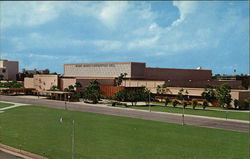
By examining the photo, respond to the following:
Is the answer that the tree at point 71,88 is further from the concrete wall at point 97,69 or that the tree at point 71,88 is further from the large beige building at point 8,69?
the large beige building at point 8,69

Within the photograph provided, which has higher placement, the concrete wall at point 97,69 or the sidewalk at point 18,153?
the concrete wall at point 97,69

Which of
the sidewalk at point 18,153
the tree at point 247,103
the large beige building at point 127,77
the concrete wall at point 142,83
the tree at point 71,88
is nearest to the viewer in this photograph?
the sidewalk at point 18,153

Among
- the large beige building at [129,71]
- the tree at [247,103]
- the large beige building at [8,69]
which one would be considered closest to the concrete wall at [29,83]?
the large beige building at [129,71]

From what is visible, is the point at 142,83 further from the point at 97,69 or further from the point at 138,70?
the point at 97,69

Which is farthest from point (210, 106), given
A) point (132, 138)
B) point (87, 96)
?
point (132, 138)

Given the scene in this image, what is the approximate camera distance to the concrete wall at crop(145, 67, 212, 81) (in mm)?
111762

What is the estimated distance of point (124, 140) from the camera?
34.0 meters

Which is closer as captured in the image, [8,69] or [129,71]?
[129,71]

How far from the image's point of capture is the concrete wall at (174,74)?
112 metres

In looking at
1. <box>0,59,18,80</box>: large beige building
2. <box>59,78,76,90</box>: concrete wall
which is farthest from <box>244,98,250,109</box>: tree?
<box>0,59,18,80</box>: large beige building

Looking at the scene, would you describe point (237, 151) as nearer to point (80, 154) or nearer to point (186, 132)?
point (186, 132)

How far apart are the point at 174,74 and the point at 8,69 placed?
→ 108 m

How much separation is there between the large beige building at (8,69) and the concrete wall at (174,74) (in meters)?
103

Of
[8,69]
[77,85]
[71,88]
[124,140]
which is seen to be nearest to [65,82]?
[71,88]
